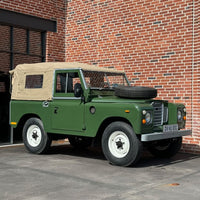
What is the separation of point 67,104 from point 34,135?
1.24 meters

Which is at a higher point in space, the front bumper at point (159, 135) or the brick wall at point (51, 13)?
the brick wall at point (51, 13)

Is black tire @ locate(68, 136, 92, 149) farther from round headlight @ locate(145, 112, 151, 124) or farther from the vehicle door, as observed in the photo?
round headlight @ locate(145, 112, 151, 124)

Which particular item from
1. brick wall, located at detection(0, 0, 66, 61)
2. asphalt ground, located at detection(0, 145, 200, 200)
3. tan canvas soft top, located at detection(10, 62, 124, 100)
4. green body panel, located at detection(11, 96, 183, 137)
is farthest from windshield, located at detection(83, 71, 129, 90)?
brick wall, located at detection(0, 0, 66, 61)

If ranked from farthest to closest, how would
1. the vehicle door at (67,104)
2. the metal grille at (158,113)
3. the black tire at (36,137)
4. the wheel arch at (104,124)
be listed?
the black tire at (36,137), the vehicle door at (67,104), the metal grille at (158,113), the wheel arch at (104,124)

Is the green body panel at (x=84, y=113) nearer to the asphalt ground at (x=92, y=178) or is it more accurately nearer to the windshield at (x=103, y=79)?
the windshield at (x=103, y=79)

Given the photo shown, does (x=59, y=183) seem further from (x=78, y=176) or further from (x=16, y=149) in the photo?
(x=16, y=149)

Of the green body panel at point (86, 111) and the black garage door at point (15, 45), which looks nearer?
the green body panel at point (86, 111)

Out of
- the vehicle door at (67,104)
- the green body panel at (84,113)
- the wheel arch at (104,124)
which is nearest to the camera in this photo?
the green body panel at (84,113)

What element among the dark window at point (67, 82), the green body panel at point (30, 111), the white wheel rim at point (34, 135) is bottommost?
the white wheel rim at point (34, 135)

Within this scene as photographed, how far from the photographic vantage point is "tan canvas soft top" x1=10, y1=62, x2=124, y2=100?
7922 mm

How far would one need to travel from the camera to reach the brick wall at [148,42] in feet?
28.2

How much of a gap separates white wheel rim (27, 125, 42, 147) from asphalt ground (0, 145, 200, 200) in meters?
0.33

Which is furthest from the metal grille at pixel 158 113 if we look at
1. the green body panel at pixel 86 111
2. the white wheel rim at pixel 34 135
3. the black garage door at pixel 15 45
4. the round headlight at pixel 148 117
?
the black garage door at pixel 15 45

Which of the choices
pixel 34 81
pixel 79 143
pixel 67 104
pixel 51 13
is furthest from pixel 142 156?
pixel 51 13
